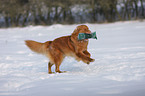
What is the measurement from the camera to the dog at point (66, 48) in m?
3.85

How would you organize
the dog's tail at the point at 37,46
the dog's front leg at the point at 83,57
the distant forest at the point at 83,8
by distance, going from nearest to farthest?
1. the dog's front leg at the point at 83,57
2. the dog's tail at the point at 37,46
3. the distant forest at the point at 83,8

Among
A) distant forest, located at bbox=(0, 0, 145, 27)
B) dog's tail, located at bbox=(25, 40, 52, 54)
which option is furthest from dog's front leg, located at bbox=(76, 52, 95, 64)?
distant forest, located at bbox=(0, 0, 145, 27)

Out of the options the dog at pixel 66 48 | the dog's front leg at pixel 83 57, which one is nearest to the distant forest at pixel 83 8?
the dog at pixel 66 48

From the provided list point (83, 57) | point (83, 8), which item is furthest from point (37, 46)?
point (83, 8)

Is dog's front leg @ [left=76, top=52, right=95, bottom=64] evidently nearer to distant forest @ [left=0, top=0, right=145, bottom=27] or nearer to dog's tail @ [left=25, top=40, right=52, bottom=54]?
dog's tail @ [left=25, top=40, right=52, bottom=54]

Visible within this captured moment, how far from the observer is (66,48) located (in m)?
3.96

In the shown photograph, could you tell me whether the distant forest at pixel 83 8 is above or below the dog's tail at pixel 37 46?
above

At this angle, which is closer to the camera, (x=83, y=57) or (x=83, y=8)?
(x=83, y=57)

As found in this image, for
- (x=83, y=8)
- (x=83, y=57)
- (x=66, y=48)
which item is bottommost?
(x=83, y=57)

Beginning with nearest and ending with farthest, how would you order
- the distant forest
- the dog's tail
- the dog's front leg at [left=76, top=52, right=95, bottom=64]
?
the dog's front leg at [left=76, top=52, right=95, bottom=64] → the dog's tail → the distant forest

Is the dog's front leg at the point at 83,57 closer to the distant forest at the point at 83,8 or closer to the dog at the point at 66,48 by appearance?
the dog at the point at 66,48

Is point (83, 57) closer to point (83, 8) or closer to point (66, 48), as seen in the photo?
point (66, 48)

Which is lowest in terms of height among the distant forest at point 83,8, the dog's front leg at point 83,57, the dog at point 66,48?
the dog's front leg at point 83,57

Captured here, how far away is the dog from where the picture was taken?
12.6 feet
